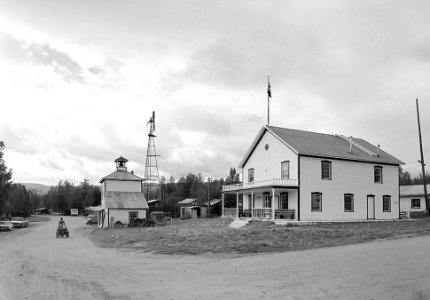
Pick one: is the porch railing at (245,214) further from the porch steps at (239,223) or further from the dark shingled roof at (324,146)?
the dark shingled roof at (324,146)

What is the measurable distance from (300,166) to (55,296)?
28.2m

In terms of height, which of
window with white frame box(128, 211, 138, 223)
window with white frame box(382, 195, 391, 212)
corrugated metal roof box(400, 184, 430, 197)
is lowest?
window with white frame box(128, 211, 138, 223)

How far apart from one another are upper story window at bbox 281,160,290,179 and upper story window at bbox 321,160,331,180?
9.57 feet

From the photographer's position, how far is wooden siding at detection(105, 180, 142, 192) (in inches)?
2093

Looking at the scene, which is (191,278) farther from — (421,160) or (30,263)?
(421,160)

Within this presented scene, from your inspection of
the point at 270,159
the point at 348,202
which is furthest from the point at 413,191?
the point at 270,159

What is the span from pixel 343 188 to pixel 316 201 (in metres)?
3.22

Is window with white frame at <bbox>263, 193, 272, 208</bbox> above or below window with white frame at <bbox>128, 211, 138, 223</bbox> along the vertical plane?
above

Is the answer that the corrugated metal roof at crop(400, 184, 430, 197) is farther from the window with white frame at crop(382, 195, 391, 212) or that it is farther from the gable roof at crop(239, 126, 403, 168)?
the window with white frame at crop(382, 195, 391, 212)

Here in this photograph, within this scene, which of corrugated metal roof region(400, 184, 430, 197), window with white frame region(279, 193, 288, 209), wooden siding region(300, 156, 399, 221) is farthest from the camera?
corrugated metal roof region(400, 184, 430, 197)

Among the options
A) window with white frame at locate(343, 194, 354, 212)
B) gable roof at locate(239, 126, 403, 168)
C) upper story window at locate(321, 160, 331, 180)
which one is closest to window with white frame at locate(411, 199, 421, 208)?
gable roof at locate(239, 126, 403, 168)

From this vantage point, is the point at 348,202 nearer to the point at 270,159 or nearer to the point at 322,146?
the point at 322,146

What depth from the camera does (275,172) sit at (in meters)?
39.5

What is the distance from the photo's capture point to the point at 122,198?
51688mm
